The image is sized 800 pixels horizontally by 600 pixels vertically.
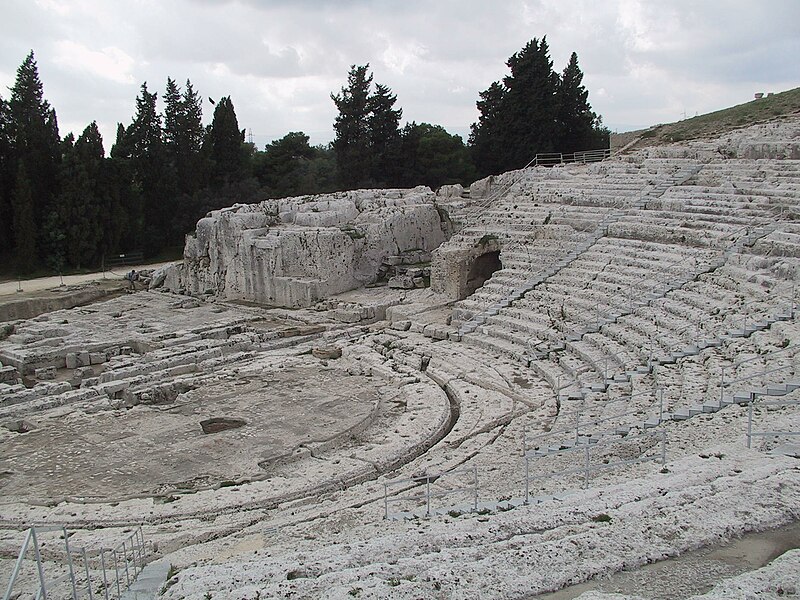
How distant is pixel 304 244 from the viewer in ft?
72.8

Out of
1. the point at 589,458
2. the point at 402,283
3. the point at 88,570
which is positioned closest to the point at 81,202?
the point at 402,283

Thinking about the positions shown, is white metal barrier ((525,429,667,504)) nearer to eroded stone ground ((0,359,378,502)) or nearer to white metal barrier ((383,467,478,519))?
white metal barrier ((383,467,478,519))

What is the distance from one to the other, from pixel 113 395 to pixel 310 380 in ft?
12.5

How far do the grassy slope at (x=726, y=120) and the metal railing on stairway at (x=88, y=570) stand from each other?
26338 mm

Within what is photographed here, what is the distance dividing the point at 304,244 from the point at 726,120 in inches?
733

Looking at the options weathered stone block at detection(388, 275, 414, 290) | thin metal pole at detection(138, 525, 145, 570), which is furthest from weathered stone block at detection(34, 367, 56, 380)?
weathered stone block at detection(388, 275, 414, 290)

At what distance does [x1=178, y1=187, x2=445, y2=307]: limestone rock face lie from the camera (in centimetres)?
2212

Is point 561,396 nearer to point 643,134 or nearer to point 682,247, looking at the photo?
point 682,247

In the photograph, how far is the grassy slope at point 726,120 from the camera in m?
28.0

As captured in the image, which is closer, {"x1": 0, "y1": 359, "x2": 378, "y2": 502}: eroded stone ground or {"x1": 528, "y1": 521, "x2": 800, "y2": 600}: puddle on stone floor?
{"x1": 528, "y1": 521, "x2": 800, "y2": 600}: puddle on stone floor

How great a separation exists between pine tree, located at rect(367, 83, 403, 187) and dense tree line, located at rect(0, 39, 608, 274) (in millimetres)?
59

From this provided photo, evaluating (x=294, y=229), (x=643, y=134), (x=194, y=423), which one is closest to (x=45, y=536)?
(x=194, y=423)

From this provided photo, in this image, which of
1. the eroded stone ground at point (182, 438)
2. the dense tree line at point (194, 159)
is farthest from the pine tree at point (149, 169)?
the eroded stone ground at point (182, 438)

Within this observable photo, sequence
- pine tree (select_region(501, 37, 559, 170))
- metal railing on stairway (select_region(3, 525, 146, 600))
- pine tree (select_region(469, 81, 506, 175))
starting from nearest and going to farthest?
metal railing on stairway (select_region(3, 525, 146, 600))
pine tree (select_region(501, 37, 559, 170))
pine tree (select_region(469, 81, 506, 175))
